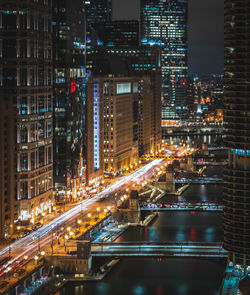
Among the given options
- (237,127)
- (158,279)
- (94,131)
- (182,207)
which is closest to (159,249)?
(158,279)

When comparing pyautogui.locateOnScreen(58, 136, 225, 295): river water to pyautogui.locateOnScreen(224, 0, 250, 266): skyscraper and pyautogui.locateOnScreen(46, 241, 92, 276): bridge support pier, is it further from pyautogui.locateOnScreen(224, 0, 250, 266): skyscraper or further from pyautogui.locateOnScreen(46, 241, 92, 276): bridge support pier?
pyautogui.locateOnScreen(224, 0, 250, 266): skyscraper

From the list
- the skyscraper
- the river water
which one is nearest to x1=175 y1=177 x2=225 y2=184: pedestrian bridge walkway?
the river water

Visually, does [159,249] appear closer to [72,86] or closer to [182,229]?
[182,229]

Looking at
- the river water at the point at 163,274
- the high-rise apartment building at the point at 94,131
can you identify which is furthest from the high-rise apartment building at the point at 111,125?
the river water at the point at 163,274

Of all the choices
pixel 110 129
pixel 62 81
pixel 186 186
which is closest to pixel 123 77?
pixel 110 129

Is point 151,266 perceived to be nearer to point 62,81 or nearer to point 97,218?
point 97,218
